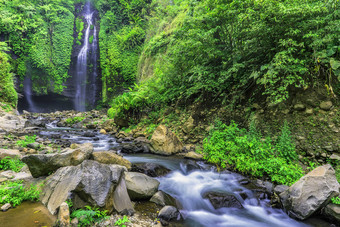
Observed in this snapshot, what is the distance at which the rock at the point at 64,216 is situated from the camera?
2.40m

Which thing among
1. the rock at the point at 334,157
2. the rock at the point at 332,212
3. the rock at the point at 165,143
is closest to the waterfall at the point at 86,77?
the rock at the point at 165,143

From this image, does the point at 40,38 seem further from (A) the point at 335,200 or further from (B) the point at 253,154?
(A) the point at 335,200

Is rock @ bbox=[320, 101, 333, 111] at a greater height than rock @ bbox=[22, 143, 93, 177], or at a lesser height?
greater

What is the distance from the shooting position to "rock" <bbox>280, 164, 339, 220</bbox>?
126 inches

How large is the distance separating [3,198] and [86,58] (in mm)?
26041

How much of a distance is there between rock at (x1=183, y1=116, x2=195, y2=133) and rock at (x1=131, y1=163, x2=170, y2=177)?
248cm

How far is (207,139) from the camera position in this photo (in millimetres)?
6043

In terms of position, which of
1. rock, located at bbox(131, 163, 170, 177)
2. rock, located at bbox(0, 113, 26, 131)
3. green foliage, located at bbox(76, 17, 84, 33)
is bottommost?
rock, located at bbox(131, 163, 170, 177)

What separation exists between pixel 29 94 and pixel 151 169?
22962mm

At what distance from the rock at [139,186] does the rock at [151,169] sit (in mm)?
900

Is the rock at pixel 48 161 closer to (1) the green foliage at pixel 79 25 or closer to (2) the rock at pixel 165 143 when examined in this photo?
(2) the rock at pixel 165 143

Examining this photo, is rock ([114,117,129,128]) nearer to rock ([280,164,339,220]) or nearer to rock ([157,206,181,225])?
rock ([157,206,181,225])

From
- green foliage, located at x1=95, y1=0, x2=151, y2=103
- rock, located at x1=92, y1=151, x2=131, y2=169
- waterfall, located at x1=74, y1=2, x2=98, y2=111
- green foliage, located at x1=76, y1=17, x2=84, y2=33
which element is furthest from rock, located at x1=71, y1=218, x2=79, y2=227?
green foliage, located at x1=76, y1=17, x2=84, y2=33

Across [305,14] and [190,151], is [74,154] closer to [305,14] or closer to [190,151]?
[190,151]
